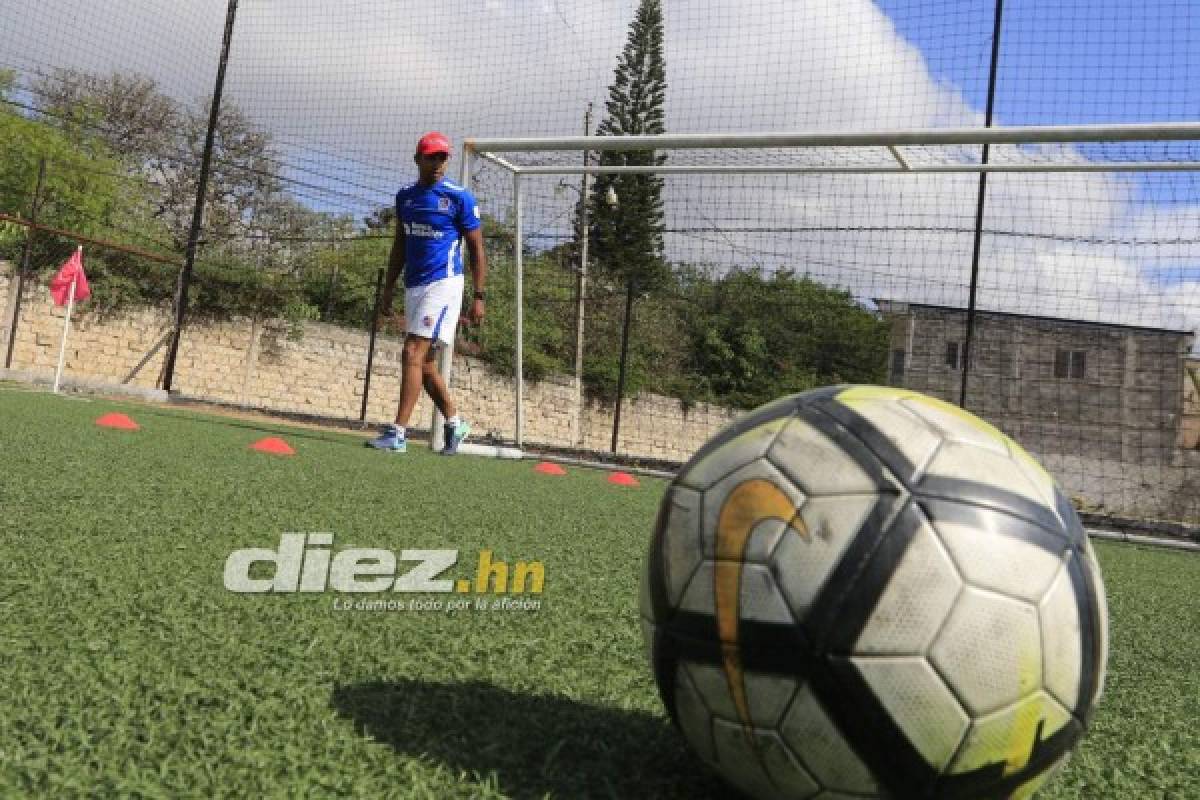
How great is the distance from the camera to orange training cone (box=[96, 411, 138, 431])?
258 inches

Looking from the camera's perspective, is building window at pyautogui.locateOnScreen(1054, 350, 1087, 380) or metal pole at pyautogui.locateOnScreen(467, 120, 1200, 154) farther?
building window at pyautogui.locateOnScreen(1054, 350, 1087, 380)

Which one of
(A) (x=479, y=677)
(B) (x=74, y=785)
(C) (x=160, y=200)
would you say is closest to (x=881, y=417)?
(A) (x=479, y=677)

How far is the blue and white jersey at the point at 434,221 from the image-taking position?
652 centimetres

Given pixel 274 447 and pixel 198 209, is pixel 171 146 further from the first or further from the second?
pixel 274 447

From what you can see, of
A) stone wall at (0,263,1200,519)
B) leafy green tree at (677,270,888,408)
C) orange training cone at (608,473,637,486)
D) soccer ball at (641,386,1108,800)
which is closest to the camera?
soccer ball at (641,386,1108,800)

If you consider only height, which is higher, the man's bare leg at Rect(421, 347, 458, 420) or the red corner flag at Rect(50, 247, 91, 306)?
the red corner flag at Rect(50, 247, 91, 306)

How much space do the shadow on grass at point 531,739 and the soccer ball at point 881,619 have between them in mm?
148

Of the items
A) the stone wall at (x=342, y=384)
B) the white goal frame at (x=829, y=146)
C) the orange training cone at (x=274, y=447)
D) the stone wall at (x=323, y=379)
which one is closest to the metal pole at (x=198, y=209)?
the stone wall at (x=342, y=384)

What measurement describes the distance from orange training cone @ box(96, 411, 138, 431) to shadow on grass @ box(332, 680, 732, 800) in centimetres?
563

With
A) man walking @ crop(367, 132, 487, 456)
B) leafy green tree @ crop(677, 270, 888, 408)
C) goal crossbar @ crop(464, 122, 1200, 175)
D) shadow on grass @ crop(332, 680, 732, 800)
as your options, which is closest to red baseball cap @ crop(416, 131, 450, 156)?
man walking @ crop(367, 132, 487, 456)

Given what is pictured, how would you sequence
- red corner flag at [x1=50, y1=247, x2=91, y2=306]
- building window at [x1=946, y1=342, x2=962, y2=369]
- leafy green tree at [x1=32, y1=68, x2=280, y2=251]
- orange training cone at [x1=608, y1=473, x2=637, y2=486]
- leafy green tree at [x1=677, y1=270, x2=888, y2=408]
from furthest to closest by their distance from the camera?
leafy green tree at [x1=32, y1=68, x2=280, y2=251]
building window at [x1=946, y1=342, x2=962, y2=369]
leafy green tree at [x1=677, y1=270, x2=888, y2=408]
red corner flag at [x1=50, y1=247, x2=91, y2=306]
orange training cone at [x1=608, y1=473, x2=637, y2=486]

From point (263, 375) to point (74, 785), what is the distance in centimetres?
2068

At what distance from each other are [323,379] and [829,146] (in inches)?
639

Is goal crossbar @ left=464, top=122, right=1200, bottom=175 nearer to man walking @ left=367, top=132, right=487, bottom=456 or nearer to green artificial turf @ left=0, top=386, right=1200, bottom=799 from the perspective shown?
man walking @ left=367, top=132, right=487, bottom=456
